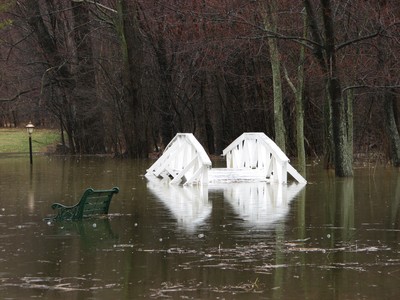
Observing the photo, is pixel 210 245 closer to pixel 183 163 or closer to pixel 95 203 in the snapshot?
pixel 95 203

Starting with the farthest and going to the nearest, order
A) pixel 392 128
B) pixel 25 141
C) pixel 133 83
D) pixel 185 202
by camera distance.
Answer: pixel 25 141
pixel 133 83
pixel 392 128
pixel 185 202

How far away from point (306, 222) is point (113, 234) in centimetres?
353

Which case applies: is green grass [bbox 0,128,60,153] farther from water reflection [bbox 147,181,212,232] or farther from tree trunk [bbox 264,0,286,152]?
water reflection [bbox 147,181,212,232]

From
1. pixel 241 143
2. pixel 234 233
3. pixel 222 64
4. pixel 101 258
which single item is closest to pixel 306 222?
pixel 234 233

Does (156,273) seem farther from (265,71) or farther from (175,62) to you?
(175,62)

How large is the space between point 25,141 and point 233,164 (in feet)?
114

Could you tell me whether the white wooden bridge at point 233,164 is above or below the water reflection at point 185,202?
above

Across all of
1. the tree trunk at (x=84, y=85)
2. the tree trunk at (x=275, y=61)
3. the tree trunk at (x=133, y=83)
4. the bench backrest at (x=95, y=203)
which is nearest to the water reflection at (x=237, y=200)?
the bench backrest at (x=95, y=203)

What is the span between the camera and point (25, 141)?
63531 mm

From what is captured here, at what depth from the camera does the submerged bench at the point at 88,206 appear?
1727cm

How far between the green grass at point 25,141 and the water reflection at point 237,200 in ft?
108

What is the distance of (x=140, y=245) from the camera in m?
14.2

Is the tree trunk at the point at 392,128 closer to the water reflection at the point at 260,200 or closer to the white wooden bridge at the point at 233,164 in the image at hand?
the white wooden bridge at the point at 233,164

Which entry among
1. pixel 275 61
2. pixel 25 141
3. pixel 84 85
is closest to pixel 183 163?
pixel 275 61
